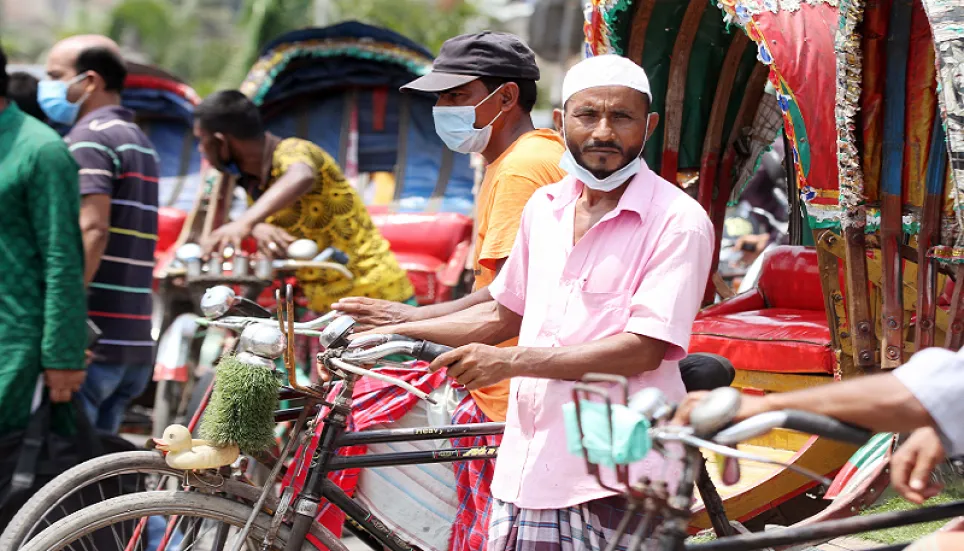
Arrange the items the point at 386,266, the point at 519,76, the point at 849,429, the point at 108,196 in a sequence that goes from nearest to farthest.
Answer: the point at 849,429 → the point at 519,76 → the point at 108,196 → the point at 386,266

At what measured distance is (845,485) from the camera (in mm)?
3510

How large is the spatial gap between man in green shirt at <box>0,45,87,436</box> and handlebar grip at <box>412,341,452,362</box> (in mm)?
1903

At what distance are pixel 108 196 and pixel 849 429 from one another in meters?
3.48

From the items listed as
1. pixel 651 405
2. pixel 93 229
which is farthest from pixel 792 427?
A: pixel 93 229

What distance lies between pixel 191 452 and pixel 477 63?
129 centimetres

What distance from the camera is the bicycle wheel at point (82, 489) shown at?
297cm

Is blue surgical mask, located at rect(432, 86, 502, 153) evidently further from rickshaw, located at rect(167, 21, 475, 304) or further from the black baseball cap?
rickshaw, located at rect(167, 21, 475, 304)

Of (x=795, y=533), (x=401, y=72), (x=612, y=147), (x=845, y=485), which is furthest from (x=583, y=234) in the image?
(x=401, y=72)

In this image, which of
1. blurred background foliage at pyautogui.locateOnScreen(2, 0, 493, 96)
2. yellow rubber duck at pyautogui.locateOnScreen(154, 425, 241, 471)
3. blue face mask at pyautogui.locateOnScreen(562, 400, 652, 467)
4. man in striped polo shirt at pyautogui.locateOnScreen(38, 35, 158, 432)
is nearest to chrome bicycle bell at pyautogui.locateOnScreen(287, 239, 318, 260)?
man in striped polo shirt at pyautogui.locateOnScreen(38, 35, 158, 432)

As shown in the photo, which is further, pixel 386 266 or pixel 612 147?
pixel 386 266

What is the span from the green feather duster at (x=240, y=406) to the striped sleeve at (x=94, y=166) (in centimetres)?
204

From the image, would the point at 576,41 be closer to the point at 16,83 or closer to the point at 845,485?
the point at 16,83

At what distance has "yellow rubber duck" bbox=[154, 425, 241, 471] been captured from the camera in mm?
2736

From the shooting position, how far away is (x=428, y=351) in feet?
8.37
